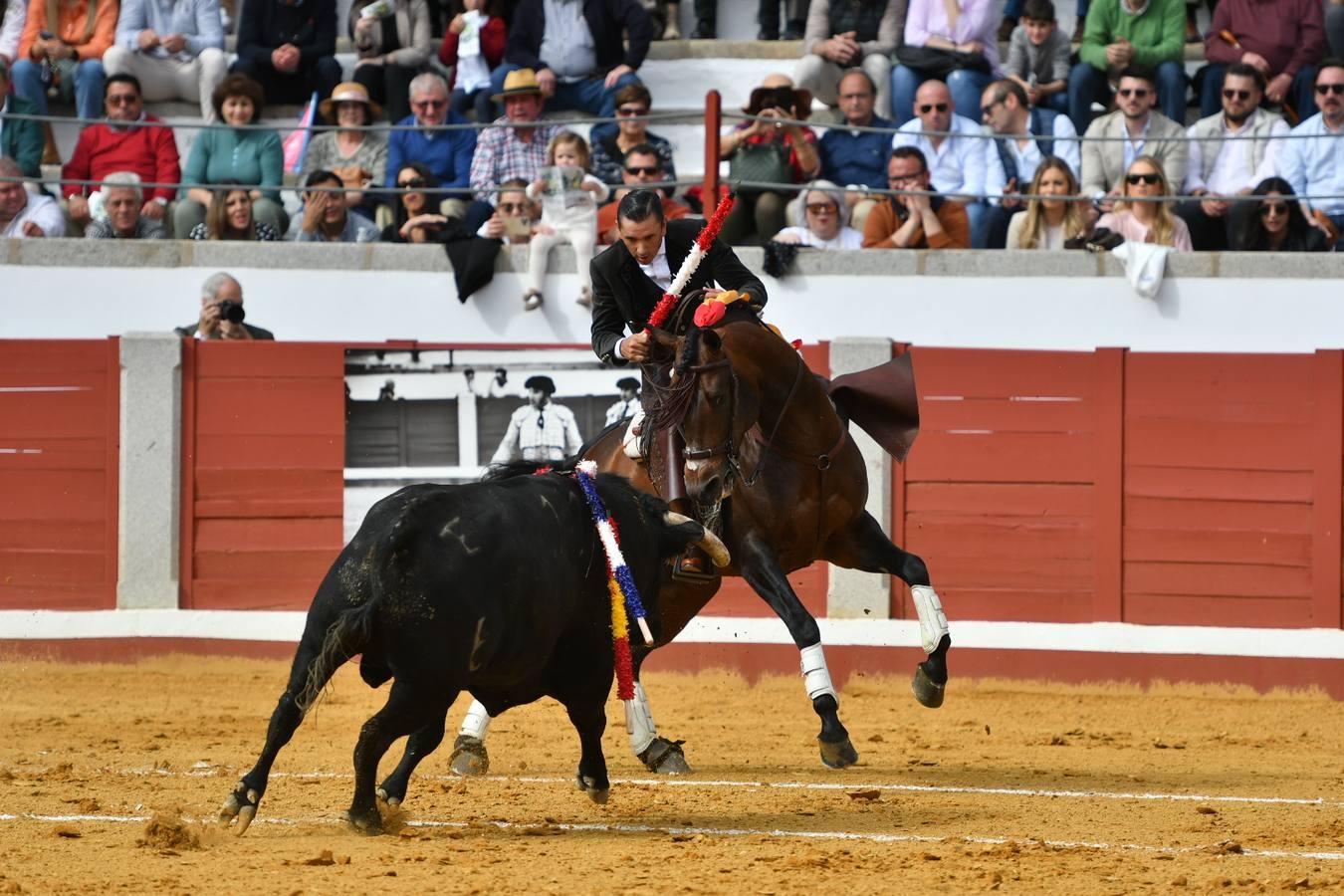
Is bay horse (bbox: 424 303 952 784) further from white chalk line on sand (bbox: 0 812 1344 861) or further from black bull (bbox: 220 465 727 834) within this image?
white chalk line on sand (bbox: 0 812 1344 861)

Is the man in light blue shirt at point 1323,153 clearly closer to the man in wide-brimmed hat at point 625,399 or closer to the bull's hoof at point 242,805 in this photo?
the man in wide-brimmed hat at point 625,399

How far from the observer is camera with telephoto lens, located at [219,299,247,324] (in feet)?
35.7

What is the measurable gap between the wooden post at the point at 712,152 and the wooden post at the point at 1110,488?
2.27 metres

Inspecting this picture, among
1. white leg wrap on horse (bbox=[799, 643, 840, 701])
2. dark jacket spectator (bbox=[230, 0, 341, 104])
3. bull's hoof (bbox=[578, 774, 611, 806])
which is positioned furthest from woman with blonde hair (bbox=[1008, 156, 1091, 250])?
bull's hoof (bbox=[578, 774, 611, 806])

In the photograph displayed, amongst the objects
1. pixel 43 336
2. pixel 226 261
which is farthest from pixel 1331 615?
pixel 43 336

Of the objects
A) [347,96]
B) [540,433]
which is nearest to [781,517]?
[540,433]

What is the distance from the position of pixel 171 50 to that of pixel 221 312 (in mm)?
3277

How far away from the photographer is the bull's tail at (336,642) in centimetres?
530

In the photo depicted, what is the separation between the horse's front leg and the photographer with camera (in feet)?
14.7

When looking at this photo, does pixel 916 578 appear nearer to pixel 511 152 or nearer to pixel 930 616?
pixel 930 616

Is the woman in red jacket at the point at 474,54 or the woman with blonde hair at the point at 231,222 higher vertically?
the woman in red jacket at the point at 474,54

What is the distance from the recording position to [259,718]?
9195mm

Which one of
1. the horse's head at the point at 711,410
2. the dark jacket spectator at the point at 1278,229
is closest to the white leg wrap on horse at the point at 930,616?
the horse's head at the point at 711,410

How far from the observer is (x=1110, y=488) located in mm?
10367
